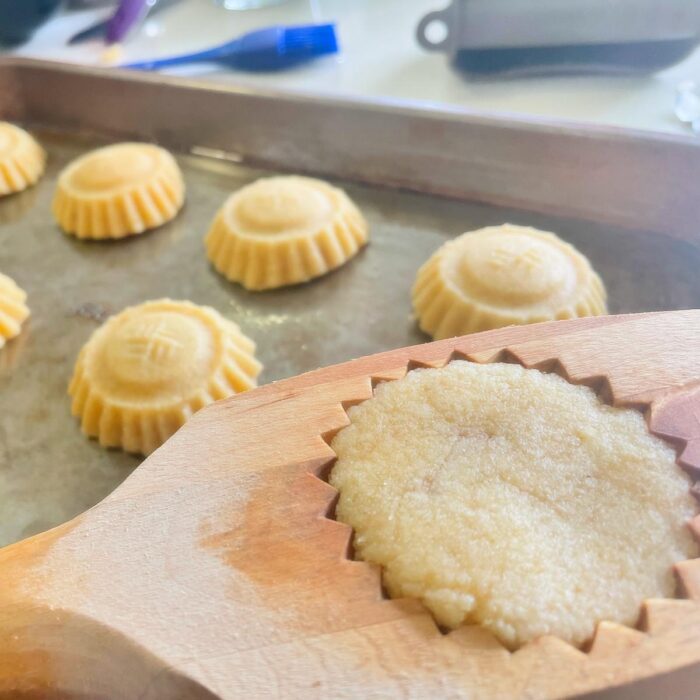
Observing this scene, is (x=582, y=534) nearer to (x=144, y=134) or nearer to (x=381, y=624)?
(x=381, y=624)

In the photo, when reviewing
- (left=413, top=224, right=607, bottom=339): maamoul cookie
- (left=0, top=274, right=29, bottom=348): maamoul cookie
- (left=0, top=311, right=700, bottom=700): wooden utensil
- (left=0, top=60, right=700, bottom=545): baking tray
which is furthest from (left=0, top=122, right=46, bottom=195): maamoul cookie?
(left=0, top=311, right=700, bottom=700): wooden utensil

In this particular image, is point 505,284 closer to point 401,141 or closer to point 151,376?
point 401,141

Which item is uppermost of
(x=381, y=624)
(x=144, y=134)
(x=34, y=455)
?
(x=144, y=134)

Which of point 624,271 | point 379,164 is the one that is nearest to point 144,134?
point 379,164

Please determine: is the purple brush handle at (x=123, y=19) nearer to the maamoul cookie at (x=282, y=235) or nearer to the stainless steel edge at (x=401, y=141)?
the stainless steel edge at (x=401, y=141)

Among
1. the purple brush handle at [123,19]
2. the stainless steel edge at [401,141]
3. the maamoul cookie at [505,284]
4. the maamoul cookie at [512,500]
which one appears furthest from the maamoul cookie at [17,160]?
the maamoul cookie at [512,500]

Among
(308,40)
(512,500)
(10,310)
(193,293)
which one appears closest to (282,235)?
(193,293)
